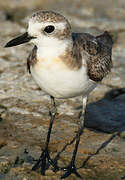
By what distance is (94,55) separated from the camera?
17.3 ft

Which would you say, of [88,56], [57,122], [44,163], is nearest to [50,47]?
[88,56]

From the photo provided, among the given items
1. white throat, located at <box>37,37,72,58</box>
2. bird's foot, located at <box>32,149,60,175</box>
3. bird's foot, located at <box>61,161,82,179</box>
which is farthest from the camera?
bird's foot, located at <box>32,149,60,175</box>

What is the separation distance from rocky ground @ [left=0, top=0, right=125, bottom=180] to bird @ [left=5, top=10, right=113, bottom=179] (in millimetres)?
264

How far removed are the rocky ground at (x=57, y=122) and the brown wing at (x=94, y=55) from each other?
3.36 feet

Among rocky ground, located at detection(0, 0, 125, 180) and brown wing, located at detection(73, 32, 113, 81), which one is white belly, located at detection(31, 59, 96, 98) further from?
rocky ground, located at detection(0, 0, 125, 180)

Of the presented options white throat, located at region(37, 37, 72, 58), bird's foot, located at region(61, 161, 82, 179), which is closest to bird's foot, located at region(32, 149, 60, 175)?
bird's foot, located at region(61, 161, 82, 179)

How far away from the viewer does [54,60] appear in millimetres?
4535

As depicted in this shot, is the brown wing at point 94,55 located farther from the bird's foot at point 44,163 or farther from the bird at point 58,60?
the bird's foot at point 44,163

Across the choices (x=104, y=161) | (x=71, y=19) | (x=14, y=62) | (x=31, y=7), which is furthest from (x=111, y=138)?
(x=31, y=7)

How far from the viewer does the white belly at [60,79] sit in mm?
4582

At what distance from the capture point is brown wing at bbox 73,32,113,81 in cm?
502

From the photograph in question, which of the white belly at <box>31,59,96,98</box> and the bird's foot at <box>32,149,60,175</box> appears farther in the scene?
the bird's foot at <box>32,149,60,175</box>

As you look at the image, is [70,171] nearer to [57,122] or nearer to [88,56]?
[57,122]

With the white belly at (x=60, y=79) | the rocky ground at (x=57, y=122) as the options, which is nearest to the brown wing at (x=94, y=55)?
the white belly at (x=60, y=79)
